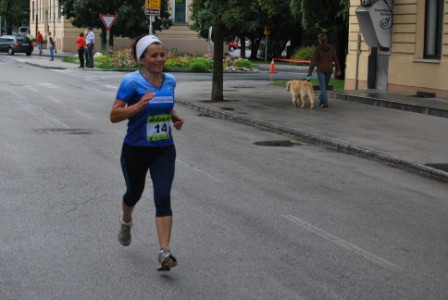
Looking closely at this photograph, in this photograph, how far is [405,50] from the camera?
2458 centimetres

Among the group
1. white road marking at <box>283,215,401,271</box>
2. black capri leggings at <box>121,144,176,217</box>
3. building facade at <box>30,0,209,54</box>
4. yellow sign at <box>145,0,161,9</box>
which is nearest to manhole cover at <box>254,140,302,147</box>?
white road marking at <box>283,215,401,271</box>

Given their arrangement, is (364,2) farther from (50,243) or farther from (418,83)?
(50,243)

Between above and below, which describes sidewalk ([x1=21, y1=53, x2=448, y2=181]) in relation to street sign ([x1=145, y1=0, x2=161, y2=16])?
below

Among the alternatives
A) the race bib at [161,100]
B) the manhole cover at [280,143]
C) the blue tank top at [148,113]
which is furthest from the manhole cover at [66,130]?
the race bib at [161,100]

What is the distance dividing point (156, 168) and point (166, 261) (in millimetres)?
739

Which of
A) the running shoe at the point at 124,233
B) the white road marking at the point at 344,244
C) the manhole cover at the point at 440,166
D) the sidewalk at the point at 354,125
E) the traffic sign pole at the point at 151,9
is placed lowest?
the white road marking at the point at 344,244

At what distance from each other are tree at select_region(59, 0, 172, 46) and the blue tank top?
48.7m

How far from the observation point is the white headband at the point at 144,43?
629cm

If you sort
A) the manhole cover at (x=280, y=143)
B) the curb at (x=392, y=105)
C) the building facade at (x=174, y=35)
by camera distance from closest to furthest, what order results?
the manhole cover at (x=280, y=143) → the curb at (x=392, y=105) → the building facade at (x=174, y=35)

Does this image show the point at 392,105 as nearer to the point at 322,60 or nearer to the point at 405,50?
the point at 322,60

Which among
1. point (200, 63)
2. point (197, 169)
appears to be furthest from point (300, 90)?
point (200, 63)

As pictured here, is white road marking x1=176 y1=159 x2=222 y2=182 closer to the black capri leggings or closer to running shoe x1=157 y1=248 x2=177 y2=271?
the black capri leggings

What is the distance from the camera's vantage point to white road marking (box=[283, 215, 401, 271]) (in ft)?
21.8

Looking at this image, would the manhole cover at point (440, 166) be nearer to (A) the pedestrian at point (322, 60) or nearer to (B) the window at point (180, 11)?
(A) the pedestrian at point (322, 60)
